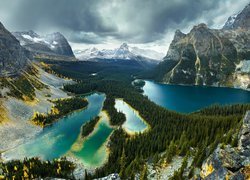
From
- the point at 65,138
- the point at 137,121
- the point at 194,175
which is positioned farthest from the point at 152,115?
the point at 194,175

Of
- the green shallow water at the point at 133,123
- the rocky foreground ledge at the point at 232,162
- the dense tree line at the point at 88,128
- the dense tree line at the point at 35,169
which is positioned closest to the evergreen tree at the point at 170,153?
the rocky foreground ledge at the point at 232,162

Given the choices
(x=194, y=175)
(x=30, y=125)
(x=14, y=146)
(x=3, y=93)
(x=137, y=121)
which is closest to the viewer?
(x=194, y=175)

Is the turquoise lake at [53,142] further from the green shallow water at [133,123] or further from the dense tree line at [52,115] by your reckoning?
the green shallow water at [133,123]

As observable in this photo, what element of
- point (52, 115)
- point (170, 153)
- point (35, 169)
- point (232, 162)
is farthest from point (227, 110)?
point (35, 169)

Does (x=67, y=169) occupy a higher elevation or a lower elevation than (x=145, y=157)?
lower

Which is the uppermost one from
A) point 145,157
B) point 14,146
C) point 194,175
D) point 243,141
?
point 243,141

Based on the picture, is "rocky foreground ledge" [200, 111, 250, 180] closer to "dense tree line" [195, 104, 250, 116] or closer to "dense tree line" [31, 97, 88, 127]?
"dense tree line" [195, 104, 250, 116]

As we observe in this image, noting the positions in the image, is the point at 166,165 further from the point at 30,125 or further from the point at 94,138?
the point at 30,125
